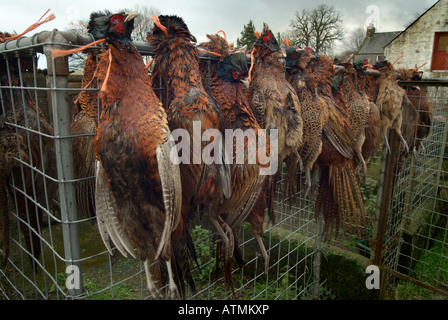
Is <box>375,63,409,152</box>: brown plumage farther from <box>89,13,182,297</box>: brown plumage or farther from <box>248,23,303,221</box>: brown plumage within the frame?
<box>89,13,182,297</box>: brown plumage

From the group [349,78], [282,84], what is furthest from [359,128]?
[282,84]

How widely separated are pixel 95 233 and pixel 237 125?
320 centimetres

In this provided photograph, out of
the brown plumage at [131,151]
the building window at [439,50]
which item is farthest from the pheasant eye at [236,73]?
the building window at [439,50]

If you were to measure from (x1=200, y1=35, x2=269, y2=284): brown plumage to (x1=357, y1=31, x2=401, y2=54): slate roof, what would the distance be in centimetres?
2894

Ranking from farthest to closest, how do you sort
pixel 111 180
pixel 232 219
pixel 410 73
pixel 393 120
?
pixel 410 73, pixel 393 120, pixel 232 219, pixel 111 180

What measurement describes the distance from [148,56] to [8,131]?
937 millimetres

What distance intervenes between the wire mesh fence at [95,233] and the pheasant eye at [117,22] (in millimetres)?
152

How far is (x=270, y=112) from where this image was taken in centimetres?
167

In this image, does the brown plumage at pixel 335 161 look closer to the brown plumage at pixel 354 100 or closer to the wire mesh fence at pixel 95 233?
the brown plumage at pixel 354 100

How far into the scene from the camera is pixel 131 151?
1072mm

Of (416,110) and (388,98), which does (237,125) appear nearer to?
(388,98)

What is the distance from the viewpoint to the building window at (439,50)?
12.2 metres

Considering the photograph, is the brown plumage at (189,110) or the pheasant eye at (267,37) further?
the pheasant eye at (267,37)

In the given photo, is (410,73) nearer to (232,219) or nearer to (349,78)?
(349,78)
